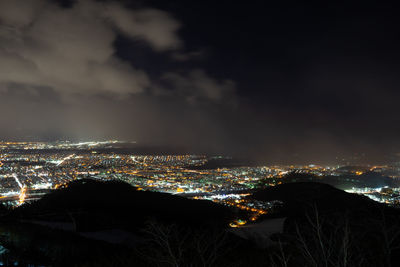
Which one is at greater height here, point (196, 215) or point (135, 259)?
point (135, 259)

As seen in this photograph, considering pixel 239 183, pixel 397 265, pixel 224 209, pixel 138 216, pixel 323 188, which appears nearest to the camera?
pixel 397 265

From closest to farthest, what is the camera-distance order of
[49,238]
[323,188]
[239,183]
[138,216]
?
[49,238] < [138,216] < [323,188] < [239,183]

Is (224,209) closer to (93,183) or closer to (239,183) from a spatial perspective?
(93,183)

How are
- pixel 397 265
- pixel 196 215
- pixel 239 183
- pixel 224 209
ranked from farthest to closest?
pixel 239 183 < pixel 224 209 < pixel 196 215 < pixel 397 265

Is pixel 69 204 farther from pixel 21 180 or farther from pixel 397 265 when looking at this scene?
pixel 21 180

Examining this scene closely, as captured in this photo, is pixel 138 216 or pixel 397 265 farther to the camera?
pixel 138 216

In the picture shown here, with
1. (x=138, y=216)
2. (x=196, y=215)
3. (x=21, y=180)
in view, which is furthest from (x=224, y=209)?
(x=21, y=180)

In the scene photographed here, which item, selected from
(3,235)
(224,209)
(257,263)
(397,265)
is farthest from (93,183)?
(397,265)

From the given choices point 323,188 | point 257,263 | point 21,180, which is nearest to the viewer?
point 257,263

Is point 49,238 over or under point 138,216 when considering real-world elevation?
over
